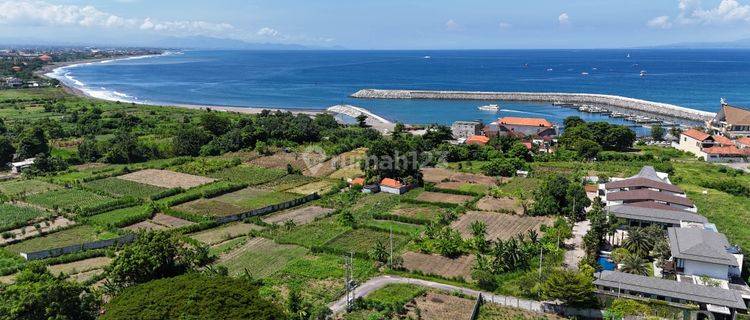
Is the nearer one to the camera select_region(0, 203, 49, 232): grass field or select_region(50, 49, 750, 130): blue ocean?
select_region(0, 203, 49, 232): grass field

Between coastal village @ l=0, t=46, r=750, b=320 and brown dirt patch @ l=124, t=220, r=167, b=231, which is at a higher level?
coastal village @ l=0, t=46, r=750, b=320

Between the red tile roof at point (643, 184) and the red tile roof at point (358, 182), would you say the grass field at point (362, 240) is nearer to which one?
the red tile roof at point (358, 182)

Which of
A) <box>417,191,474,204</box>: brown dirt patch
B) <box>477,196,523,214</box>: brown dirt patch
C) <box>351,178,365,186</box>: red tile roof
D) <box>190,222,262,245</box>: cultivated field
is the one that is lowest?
<box>190,222,262,245</box>: cultivated field

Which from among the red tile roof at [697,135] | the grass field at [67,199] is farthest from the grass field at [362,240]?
the red tile roof at [697,135]

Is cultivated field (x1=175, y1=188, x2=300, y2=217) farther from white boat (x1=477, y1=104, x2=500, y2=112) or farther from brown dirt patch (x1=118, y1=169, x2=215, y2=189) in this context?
white boat (x1=477, y1=104, x2=500, y2=112)

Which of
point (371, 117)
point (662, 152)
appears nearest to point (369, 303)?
point (662, 152)

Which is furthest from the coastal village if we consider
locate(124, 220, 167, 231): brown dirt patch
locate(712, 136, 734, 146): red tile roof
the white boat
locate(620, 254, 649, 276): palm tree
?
the white boat

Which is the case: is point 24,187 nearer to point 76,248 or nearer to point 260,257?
point 76,248

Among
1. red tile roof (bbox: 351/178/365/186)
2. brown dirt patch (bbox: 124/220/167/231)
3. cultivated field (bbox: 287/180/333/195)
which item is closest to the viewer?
brown dirt patch (bbox: 124/220/167/231)
